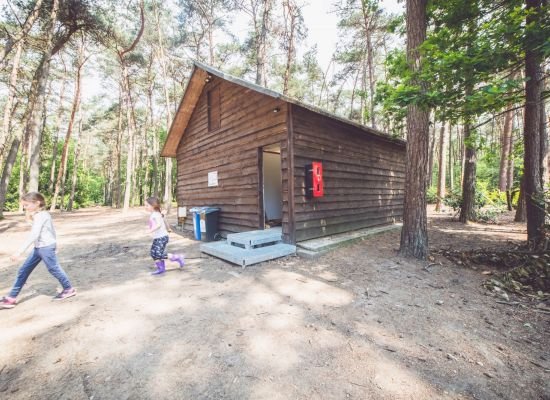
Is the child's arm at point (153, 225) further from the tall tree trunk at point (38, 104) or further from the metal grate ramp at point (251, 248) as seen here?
the tall tree trunk at point (38, 104)

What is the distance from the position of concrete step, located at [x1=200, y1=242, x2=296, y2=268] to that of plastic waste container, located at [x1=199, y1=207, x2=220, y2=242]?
1822mm

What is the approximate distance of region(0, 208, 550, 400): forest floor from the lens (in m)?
1.99

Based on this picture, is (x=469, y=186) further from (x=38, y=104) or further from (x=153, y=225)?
(x=38, y=104)

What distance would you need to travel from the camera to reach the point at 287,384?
79.0 inches

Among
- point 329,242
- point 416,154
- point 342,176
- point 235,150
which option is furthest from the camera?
point 235,150

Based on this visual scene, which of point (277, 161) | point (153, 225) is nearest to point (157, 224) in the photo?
point (153, 225)

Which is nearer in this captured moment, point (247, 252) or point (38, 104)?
point (247, 252)

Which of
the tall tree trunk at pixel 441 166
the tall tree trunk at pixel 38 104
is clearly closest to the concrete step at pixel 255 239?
the tall tree trunk at pixel 38 104

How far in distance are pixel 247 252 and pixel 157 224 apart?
1.92 metres

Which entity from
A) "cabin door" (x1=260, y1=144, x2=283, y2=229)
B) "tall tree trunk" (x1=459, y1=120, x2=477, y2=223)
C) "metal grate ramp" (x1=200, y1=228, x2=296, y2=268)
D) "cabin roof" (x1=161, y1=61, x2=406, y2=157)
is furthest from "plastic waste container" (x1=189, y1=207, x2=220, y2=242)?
"tall tree trunk" (x1=459, y1=120, x2=477, y2=223)

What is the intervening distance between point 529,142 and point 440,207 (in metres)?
9.05

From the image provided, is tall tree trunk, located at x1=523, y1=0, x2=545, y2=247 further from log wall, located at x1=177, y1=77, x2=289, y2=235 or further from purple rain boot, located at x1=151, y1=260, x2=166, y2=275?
purple rain boot, located at x1=151, y1=260, x2=166, y2=275

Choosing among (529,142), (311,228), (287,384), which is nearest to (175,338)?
(287,384)

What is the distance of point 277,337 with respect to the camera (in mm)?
2670
